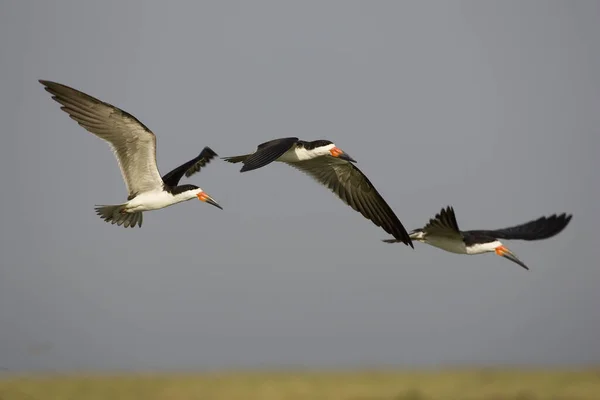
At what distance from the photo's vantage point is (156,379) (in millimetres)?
20797

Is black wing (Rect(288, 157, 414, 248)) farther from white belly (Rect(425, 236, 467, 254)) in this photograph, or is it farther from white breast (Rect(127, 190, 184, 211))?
white breast (Rect(127, 190, 184, 211))

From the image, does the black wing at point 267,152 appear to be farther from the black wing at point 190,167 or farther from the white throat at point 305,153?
the black wing at point 190,167

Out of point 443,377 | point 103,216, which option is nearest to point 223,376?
point 443,377

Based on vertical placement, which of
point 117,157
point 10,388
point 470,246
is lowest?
point 10,388

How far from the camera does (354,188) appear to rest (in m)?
16.9

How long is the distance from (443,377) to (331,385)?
2.51m

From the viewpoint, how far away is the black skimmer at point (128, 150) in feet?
50.0

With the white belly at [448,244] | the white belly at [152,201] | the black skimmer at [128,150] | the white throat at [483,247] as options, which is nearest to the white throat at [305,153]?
the black skimmer at [128,150]

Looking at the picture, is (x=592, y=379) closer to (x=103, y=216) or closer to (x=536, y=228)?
(x=536, y=228)

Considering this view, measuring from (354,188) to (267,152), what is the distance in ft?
7.95

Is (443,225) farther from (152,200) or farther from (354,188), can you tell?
(152,200)

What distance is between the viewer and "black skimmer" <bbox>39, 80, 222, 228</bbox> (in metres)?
15.2

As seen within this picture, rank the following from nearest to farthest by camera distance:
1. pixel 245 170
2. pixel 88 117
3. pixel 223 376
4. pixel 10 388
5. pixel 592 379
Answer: pixel 245 170, pixel 88 117, pixel 10 388, pixel 592 379, pixel 223 376

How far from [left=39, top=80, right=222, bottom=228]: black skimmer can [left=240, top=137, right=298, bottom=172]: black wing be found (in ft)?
4.78
